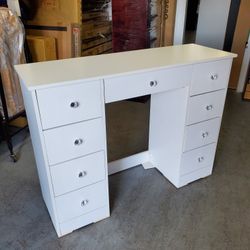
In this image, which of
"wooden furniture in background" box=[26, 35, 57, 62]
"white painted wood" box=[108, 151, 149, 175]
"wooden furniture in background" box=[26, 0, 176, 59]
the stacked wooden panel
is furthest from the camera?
the stacked wooden panel

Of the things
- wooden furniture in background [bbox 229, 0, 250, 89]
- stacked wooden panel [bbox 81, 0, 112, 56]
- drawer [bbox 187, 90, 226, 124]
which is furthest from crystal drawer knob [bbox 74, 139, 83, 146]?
wooden furniture in background [bbox 229, 0, 250, 89]

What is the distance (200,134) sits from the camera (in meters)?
1.73

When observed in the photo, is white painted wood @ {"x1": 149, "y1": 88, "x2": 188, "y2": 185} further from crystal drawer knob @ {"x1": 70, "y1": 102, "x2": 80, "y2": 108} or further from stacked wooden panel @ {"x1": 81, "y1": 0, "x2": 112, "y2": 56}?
stacked wooden panel @ {"x1": 81, "y1": 0, "x2": 112, "y2": 56}

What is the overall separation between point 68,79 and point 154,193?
107 cm

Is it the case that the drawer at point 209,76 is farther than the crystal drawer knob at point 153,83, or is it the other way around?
the drawer at point 209,76

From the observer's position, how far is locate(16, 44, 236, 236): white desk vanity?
1.18m

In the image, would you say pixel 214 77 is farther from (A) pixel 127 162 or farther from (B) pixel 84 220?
(B) pixel 84 220

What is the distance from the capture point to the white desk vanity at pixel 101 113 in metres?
1.18

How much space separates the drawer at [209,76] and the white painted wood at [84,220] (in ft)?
2.99

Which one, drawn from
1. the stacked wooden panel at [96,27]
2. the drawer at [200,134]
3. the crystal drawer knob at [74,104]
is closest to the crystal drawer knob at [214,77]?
the drawer at [200,134]

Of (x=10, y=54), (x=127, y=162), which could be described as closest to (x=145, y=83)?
(x=127, y=162)

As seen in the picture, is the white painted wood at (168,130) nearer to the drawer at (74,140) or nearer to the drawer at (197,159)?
the drawer at (197,159)

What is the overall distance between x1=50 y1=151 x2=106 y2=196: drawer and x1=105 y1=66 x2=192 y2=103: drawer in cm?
34

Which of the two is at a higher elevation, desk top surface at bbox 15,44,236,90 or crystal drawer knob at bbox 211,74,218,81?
desk top surface at bbox 15,44,236,90
